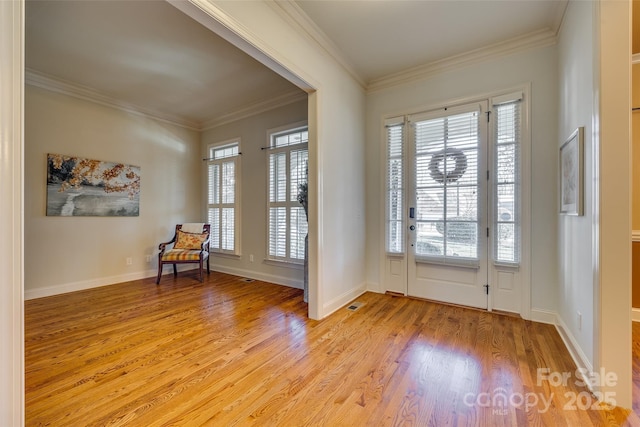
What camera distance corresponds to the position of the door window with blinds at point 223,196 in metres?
4.67

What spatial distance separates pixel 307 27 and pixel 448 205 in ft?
7.73

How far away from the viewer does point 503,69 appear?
2.78m

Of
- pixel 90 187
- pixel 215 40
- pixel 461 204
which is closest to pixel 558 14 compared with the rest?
pixel 461 204

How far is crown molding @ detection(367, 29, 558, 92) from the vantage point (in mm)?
2570

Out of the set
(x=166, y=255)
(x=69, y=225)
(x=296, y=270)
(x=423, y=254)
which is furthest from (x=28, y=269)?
(x=423, y=254)

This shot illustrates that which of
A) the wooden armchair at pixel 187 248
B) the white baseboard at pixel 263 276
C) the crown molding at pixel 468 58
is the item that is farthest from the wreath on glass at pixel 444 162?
the wooden armchair at pixel 187 248

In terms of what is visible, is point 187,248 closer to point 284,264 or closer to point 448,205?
point 284,264

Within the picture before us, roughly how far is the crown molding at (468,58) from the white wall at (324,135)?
1.33ft

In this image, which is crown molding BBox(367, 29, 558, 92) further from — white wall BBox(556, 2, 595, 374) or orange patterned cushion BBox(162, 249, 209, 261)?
orange patterned cushion BBox(162, 249, 209, 261)

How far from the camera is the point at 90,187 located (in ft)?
12.5

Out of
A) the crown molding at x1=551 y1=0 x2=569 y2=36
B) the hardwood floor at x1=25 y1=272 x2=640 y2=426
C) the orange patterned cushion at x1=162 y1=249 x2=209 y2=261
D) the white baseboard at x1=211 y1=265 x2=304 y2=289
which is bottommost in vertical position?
the hardwood floor at x1=25 y1=272 x2=640 y2=426

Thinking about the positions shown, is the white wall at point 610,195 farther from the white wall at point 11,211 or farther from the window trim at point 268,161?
the window trim at point 268,161

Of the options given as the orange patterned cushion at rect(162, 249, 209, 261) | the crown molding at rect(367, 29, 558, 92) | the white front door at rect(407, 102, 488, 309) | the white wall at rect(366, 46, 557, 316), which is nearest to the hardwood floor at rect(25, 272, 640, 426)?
the white front door at rect(407, 102, 488, 309)

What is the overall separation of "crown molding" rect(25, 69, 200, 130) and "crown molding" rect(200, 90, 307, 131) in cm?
60
